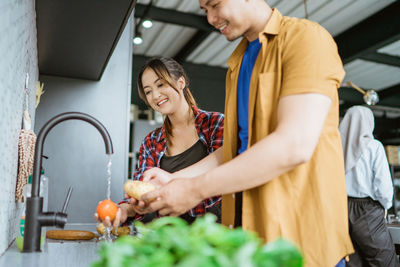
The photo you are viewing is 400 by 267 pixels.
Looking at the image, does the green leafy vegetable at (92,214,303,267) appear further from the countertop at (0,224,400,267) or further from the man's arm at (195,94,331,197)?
the countertop at (0,224,400,267)

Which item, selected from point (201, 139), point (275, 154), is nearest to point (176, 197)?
point (275, 154)

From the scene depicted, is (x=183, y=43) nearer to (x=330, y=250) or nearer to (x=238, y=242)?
(x=330, y=250)

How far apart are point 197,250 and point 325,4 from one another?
5555 mm

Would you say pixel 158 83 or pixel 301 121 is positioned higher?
pixel 158 83

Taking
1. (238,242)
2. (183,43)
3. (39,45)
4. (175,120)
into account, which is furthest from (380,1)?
(238,242)

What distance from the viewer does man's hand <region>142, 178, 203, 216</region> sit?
2.99 feet

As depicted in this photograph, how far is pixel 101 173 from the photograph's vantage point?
2.61 m

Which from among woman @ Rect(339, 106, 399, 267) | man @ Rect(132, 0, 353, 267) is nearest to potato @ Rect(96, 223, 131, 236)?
man @ Rect(132, 0, 353, 267)

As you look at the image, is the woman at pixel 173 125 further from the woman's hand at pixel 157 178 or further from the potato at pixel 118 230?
the woman's hand at pixel 157 178

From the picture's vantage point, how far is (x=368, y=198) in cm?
310

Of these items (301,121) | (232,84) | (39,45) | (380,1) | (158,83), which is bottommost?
(301,121)

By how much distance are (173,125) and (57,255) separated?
1035 millimetres

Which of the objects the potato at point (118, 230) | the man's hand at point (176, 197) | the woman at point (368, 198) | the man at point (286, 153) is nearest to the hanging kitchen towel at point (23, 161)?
the potato at point (118, 230)

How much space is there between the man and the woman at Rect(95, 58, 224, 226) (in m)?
0.76
